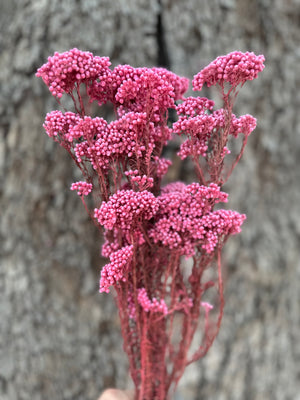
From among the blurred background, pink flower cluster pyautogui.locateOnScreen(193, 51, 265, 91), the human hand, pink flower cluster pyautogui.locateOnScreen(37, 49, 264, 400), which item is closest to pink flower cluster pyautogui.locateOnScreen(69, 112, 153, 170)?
pink flower cluster pyautogui.locateOnScreen(37, 49, 264, 400)

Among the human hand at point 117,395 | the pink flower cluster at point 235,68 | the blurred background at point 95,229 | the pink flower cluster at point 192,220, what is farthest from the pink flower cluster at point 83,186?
the blurred background at point 95,229

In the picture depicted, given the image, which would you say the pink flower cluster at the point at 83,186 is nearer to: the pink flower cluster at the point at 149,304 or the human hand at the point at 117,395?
Result: the pink flower cluster at the point at 149,304

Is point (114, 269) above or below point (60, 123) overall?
below

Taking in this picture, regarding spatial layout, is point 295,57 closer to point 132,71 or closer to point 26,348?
point 132,71

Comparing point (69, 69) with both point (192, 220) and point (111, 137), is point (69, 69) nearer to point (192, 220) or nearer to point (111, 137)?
point (111, 137)

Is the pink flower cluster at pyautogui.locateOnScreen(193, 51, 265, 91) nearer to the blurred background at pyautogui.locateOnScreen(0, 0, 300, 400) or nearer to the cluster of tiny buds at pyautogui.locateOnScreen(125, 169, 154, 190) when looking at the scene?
the cluster of tiny buds at pyautogui.locateOnScreen(125, 169, 154, 190)

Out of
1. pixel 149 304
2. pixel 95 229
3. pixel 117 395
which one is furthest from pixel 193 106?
pixel 95 229
